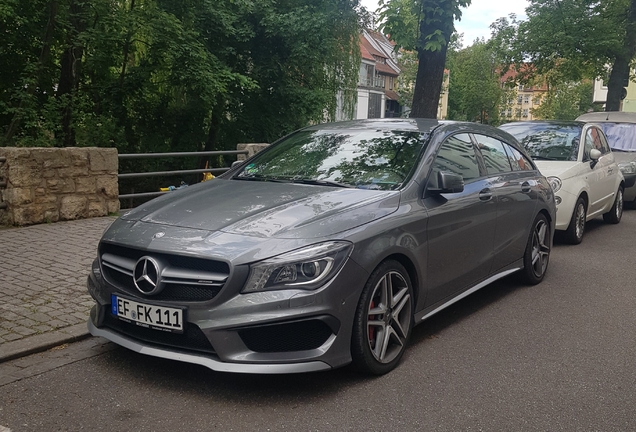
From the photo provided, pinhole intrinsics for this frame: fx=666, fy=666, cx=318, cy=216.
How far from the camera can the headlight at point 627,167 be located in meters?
12.7

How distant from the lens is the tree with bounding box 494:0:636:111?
78.7ft

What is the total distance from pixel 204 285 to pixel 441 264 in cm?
186

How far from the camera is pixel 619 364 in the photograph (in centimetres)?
446

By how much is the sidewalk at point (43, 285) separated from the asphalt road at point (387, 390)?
8.8 inches

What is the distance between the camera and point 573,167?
9.04m

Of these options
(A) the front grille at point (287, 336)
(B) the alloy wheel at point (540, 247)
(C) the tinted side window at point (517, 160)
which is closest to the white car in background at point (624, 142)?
(B) the alloy wheel at point (540, 247)

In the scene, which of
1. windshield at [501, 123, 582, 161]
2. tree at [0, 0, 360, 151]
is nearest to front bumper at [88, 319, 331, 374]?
windshield at [501, 123, 582, 161]

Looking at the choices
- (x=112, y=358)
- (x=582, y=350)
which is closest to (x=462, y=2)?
(x=582, y=350)

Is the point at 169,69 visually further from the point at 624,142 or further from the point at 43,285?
the point at 43,285

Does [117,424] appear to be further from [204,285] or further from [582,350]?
[582,350]

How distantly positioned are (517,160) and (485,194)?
1.28 m

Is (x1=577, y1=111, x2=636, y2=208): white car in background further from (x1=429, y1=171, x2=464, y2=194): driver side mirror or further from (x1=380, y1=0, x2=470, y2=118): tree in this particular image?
(x1=429, y1=171, x2=464, y2=194): driver side mirror

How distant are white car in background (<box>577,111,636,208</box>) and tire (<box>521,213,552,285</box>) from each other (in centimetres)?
676

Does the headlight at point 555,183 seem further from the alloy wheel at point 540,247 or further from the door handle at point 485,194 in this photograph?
the door handle at point 485,194
